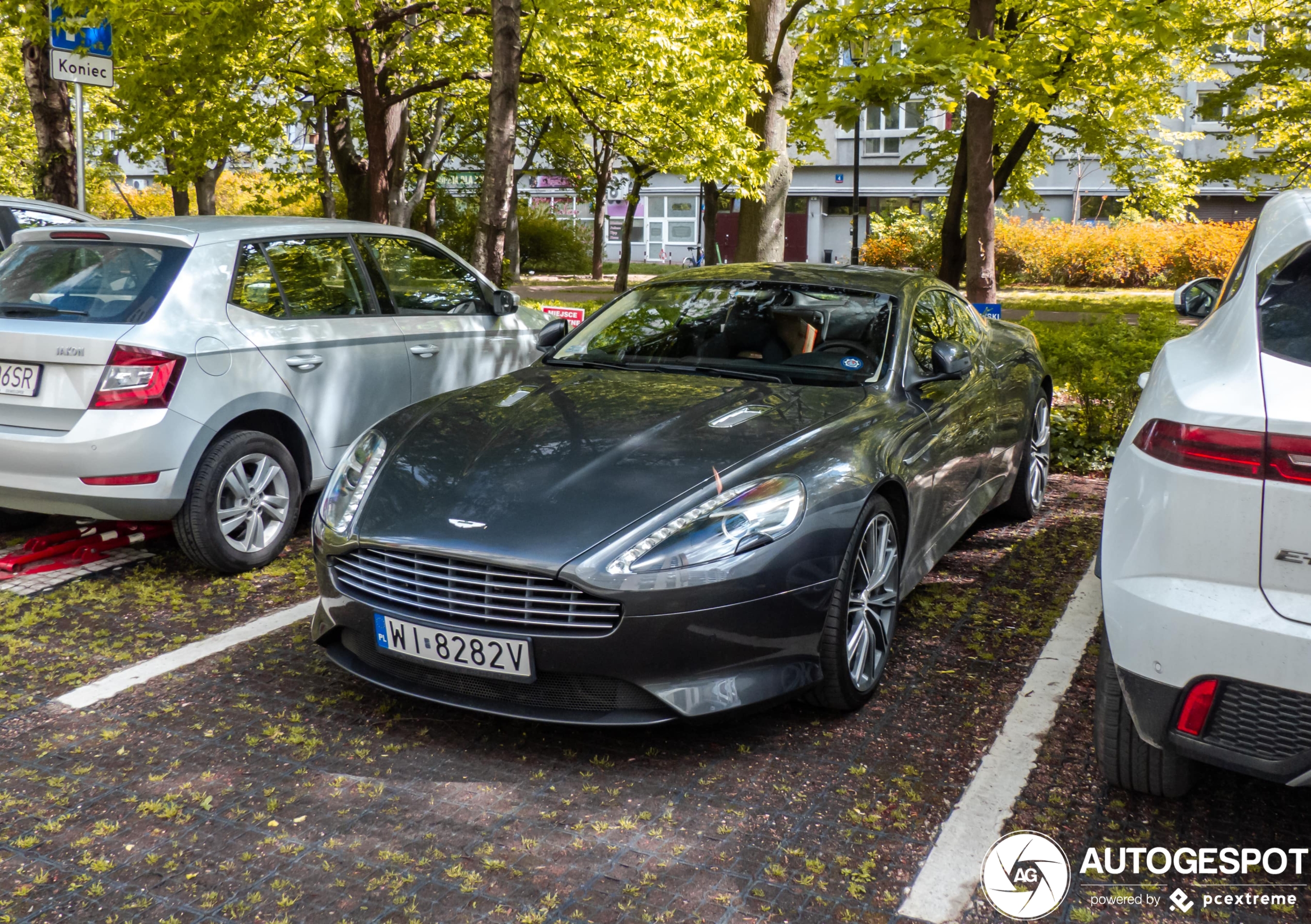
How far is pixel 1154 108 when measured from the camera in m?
21.4

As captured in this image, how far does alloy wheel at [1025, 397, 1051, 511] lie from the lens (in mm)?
6707

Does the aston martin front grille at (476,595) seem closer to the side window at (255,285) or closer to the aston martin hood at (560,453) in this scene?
the aston martin hood at (560,453)

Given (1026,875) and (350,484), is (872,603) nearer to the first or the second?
(1026,875)

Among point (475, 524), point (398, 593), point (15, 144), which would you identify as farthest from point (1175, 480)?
point (15, 144)

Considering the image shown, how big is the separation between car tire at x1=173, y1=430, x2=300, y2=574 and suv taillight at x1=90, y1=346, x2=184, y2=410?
0.38 m

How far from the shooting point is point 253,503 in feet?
18.1

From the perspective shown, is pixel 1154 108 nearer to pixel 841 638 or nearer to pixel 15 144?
pixel 841 638

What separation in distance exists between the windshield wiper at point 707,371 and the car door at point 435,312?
1.93 metres

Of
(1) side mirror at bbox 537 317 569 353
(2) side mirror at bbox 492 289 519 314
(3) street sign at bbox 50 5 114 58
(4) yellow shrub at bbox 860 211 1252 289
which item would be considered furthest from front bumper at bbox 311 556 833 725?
(4) yellow shrub at bbox 860 211 1252 289

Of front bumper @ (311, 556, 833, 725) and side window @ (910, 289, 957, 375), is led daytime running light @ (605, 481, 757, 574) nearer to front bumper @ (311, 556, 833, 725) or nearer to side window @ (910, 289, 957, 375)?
front bumper @ (311, 556, 833, 725)

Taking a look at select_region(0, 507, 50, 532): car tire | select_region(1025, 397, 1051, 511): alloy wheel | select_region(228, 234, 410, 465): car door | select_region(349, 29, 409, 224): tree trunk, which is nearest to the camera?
select_region(228, 234, 410, 465): car door

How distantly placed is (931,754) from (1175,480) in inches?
53.6

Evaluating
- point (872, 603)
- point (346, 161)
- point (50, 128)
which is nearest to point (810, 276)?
point (872, 603)

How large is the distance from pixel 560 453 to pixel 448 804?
48.1 inches
